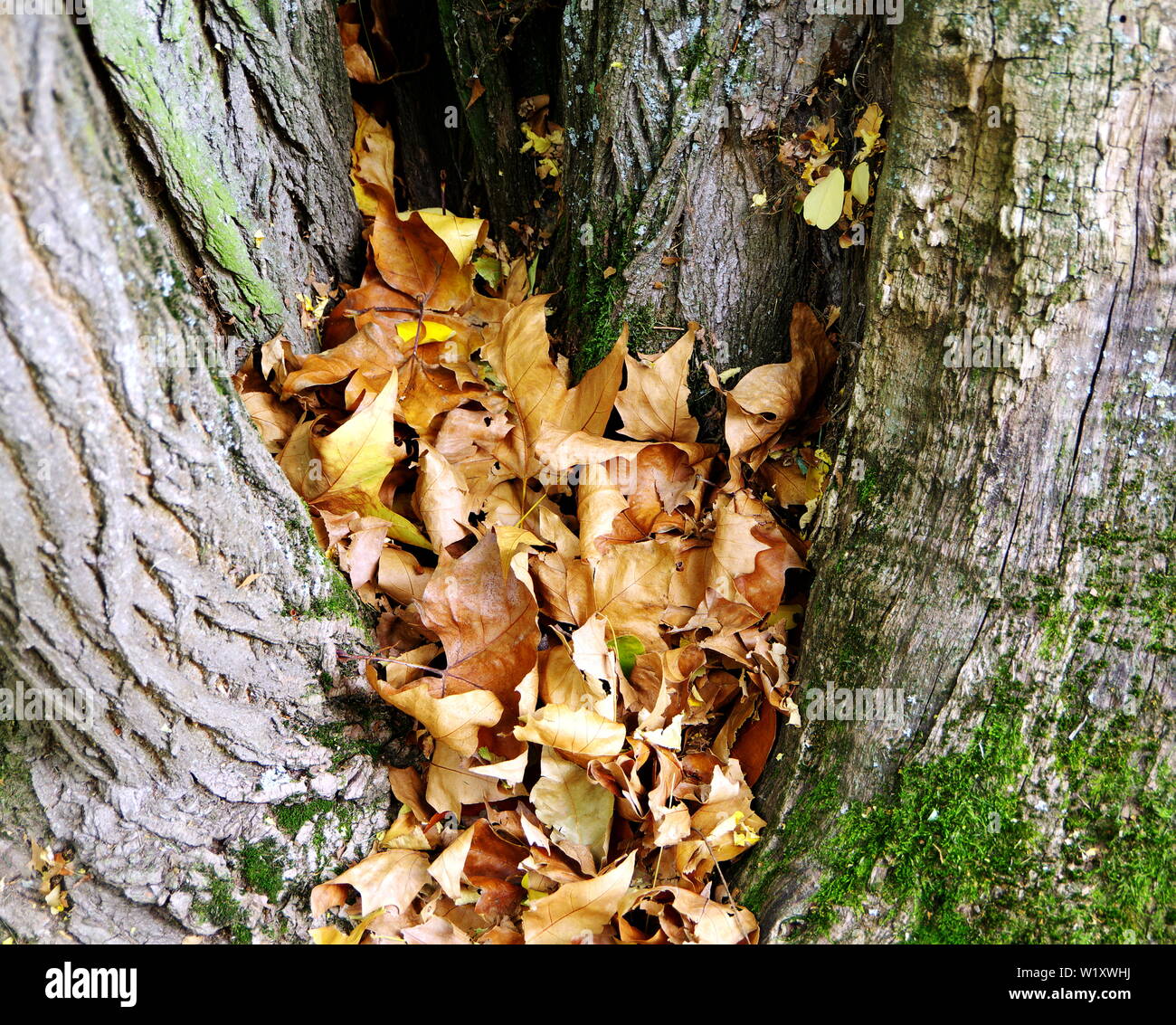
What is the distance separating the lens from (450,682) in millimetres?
1684

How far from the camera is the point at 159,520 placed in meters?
1.37

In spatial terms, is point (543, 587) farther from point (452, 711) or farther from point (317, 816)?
point (317, 816)

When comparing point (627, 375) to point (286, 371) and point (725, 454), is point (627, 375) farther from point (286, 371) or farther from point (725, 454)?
point (286, 371)

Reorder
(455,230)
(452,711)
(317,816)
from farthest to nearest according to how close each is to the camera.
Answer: (455,230) → (317,816) → (452,711)

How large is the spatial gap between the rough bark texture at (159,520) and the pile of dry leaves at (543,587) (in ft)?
0.48

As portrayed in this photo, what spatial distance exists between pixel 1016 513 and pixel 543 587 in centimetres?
92

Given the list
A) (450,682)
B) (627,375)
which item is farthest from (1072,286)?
(450,682)

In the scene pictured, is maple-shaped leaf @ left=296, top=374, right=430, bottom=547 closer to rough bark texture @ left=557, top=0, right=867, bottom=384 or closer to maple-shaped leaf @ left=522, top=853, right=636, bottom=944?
rough bark texture @ left=557, top=0, right=867, bottom=384

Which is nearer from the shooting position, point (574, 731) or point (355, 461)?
point (574, 731)

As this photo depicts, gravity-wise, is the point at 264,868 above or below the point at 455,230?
below

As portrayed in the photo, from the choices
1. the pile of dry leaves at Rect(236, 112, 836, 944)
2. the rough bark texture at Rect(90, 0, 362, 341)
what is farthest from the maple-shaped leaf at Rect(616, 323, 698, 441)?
the rough bark texture at Rect(90, 0, 362, 341)

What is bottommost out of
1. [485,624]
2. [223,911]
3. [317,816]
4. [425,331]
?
[223,911]

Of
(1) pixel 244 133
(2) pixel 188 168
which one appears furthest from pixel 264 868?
(1) pixel 244 133

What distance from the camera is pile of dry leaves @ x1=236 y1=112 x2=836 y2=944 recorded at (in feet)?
5.40
